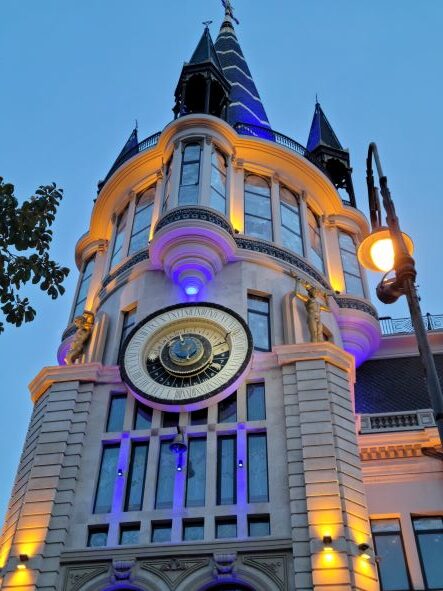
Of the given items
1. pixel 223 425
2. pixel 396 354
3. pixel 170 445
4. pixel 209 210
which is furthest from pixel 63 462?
pixel 396 354

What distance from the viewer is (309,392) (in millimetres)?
21656

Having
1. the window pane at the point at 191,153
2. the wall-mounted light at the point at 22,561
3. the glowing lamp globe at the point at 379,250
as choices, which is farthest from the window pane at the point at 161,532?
the window pane at the point at 191,153

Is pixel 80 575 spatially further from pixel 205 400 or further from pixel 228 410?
pixel 228 410

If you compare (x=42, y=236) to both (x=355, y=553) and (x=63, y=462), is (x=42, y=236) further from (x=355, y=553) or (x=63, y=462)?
(x=355, y=553)

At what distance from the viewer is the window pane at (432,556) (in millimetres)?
21062

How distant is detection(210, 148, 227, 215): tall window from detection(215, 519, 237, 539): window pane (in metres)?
12.5

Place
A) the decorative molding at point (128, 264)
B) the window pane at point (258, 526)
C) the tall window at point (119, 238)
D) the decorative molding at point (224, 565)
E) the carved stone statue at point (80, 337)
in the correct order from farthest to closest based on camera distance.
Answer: the tall window at point (119, 238)
the decorative molding at point (128, 264)
the carved stone statue at point (80, 337)
the window pane at point (258, 526)
the decorative molding at point (224, 565)

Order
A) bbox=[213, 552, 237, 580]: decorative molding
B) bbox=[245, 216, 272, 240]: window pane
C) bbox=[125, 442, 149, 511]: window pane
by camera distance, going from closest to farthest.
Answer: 1. bbox=[213, 552, 237, 580]: decorative molding
2. bbox=[125, 442, 149, 511]: window pane
3. bbox=[245, 216, 272, 240]: window pane

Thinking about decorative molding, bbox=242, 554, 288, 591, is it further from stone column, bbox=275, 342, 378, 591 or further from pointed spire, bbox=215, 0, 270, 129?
pointed spire, bbox=215, 0, 270, 129

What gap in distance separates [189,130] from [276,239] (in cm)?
609

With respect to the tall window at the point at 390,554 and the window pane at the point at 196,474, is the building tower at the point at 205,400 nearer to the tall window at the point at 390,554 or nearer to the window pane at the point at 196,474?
the window pane at the point at 196,474

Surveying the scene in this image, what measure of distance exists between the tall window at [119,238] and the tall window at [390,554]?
45.6 feet

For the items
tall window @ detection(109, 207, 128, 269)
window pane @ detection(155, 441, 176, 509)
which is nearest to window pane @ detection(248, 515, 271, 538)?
window pane @ detection(155, 441, 176, 509)

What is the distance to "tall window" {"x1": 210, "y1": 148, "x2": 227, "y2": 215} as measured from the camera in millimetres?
28812
